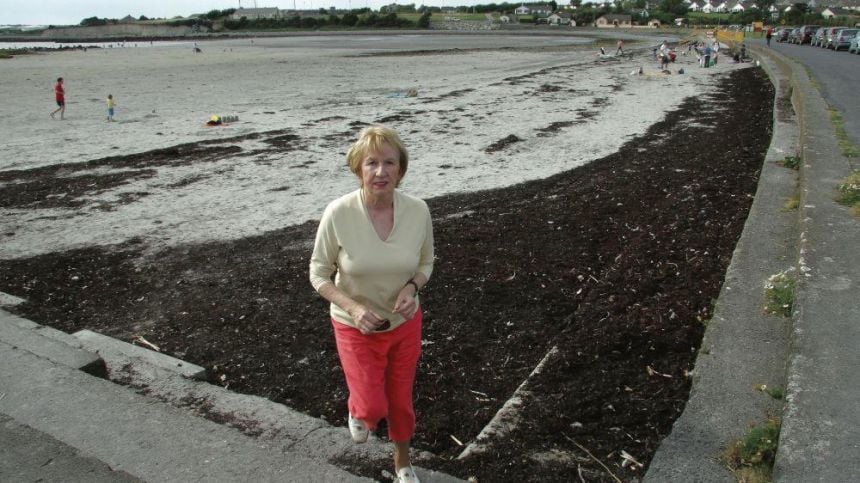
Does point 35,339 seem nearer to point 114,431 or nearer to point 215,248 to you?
point 114,431

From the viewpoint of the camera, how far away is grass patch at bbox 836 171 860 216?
5.95m

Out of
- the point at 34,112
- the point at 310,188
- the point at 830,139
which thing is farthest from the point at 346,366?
the point at 34,112

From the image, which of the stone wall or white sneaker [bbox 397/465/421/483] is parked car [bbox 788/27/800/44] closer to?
white sneaker [bbox 397/465/421/483]

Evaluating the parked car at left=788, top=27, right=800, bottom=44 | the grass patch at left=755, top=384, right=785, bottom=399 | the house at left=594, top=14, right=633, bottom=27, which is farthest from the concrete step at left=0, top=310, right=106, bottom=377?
the house at left=594, top=14, right=633, bottom=27

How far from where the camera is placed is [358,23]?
133250 millimetres

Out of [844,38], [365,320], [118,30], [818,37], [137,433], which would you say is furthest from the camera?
[118,30]

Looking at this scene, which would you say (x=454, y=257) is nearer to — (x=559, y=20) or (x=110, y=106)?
(x=110, y=106)

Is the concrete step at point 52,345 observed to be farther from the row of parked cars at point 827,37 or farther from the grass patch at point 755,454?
the row of parked cars at point 827,37

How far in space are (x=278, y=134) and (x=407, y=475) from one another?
41.7 ft

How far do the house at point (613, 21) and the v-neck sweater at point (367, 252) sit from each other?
137 meters

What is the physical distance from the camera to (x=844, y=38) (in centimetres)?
3997

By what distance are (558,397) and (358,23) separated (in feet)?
453

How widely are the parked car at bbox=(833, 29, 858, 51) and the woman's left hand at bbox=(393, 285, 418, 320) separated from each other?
45.6m

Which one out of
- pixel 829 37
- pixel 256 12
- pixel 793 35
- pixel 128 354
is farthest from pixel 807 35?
pixel 256 12
